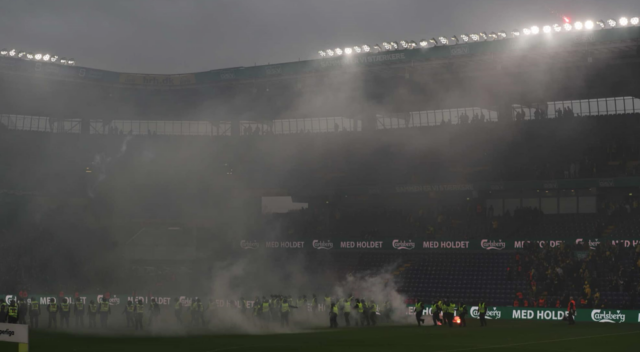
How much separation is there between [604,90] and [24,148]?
119 ft

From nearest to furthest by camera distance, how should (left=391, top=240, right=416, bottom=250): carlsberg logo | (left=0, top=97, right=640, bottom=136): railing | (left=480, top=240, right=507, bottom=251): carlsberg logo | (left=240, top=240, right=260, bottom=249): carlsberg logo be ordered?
(left=480, top=240, right=507, bottom=251): carlsberg logo
(left=391, top=240, right=416, bottom=250): carlsberg logo
(left=240, top=240, right=260, bottom=249): carlsberg logo
(left=0, top=97, right=640, bottom=136): railing

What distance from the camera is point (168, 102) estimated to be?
50562mm

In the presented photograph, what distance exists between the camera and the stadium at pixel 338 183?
115 feet

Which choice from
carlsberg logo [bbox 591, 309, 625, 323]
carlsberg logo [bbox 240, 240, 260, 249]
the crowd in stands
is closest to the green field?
carlsberg logo [bbox 591, 309, 625, 323]

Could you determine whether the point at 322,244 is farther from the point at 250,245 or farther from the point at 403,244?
the point at 403,244

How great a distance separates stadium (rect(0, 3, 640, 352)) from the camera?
35.0 metres

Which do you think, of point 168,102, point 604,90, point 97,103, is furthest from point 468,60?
point 97,103

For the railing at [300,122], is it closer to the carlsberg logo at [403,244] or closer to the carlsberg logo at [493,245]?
the carlsberg logo at [403,244]

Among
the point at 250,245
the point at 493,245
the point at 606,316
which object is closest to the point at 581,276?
the point at 606,316

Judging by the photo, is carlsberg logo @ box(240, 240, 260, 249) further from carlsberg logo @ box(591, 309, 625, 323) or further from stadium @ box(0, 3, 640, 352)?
carlsberg logo @ box(591, 309, 625, 323)

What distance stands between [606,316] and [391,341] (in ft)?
42.4

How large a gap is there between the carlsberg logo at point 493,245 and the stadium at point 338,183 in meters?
0.07

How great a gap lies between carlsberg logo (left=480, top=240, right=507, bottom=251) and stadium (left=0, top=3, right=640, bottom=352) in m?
0.07

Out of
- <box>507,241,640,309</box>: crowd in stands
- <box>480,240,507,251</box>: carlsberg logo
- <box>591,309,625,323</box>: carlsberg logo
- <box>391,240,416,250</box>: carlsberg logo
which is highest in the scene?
<box>391,240,416,250</box>: carlsberg logo
